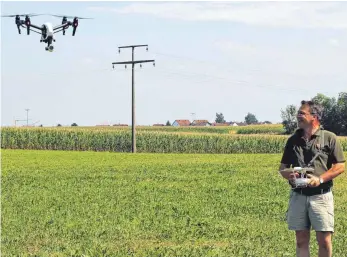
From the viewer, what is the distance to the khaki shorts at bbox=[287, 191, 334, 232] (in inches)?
341

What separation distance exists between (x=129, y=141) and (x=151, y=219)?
58.6 metres

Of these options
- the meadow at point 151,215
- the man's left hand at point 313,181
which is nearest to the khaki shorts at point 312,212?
the man's left hand at point 313,181

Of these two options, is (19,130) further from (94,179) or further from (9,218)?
(9,218)

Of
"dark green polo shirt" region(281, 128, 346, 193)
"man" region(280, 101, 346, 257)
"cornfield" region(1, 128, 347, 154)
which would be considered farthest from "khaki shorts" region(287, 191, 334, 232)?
"cornfield" region(1, 128, 347, 154)

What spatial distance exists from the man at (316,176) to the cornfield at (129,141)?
63379 mm

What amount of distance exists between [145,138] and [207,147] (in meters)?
6.18

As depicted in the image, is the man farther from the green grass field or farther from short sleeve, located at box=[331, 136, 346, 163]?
the green grass field

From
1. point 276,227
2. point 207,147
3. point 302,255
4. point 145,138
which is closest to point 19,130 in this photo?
point 145,138

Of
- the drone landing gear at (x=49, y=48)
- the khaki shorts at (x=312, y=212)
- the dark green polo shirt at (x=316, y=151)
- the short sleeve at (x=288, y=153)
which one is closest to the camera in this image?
the khaki shorts at (x=312, y=212)

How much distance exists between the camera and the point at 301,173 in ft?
27.9

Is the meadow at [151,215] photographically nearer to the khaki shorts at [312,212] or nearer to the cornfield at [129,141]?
the khaki shorts at [312,212]

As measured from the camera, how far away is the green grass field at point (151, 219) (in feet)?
37.8

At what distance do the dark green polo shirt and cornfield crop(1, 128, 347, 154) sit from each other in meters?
63.3

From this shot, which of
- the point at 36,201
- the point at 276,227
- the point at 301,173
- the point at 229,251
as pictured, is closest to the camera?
the point at 301,173
